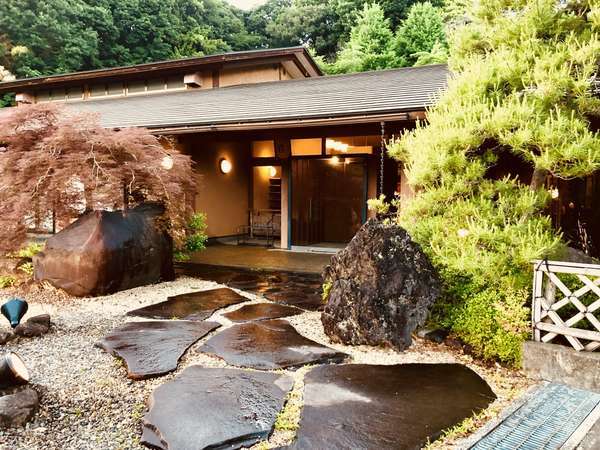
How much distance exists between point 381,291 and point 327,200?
22.3 feet

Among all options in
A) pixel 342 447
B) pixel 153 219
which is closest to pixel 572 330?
pixel 342 447

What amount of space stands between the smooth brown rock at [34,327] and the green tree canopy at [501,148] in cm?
386

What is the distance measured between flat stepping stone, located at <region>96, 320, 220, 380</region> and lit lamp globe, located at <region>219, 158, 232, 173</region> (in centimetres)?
698

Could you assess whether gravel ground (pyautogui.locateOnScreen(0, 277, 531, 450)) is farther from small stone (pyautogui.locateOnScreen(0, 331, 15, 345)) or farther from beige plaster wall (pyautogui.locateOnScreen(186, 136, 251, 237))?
beige plaster wall (pyautogui.locateOnScreen(186, 136, 251, 237))

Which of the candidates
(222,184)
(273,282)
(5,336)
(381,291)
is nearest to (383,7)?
(222,184)

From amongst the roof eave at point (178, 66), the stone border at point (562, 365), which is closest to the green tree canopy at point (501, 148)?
the stone border at point (562, 365)

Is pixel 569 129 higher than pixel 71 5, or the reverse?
pixel 71 5

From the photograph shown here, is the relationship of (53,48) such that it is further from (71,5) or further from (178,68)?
(178,68)

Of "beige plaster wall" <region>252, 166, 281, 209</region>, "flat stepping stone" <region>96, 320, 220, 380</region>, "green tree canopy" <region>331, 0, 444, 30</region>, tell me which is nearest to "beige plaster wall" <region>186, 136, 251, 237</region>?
"beige plaster wall" <region>252, 166, 281, 209</region>

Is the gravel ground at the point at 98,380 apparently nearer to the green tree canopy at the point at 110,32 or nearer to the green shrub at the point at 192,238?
the green shrub at the point at 192,238

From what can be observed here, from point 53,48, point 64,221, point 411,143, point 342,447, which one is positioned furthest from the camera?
point 53,48

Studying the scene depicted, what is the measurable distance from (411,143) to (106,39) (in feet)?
98.1

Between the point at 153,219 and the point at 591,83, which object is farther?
the point at 153,219

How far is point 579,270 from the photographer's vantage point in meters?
3.30
